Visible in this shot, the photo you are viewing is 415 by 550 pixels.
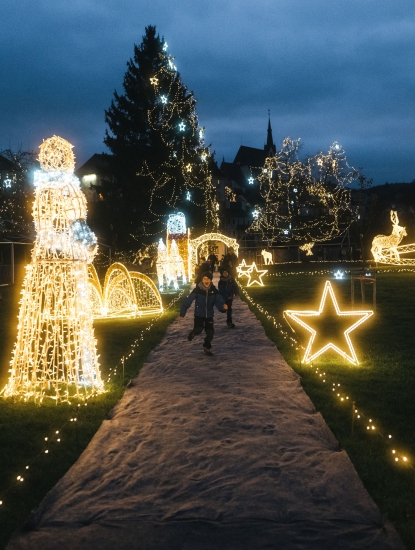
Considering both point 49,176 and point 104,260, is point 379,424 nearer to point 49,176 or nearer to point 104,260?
point 49,176

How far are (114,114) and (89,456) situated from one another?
36.9 meters

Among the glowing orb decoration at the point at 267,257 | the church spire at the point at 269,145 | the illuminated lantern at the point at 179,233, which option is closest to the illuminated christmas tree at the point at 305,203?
the glowing orb decoration at the point at 267,257

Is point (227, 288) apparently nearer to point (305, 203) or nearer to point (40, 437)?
point (40, 437)

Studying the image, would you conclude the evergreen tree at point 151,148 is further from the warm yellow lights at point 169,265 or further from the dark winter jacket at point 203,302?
the dark winter jacket at point 203,302

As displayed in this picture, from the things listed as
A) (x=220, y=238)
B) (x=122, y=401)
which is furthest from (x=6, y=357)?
(x=220, y=238)

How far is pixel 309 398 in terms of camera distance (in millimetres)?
7566

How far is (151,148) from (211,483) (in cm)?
3605

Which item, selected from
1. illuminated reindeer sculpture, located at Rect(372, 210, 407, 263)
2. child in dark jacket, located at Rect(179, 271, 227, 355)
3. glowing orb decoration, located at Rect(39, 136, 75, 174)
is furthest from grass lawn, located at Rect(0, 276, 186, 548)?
illuminated reindeer sculpture, located at Rect(372, 210, 407, 263)

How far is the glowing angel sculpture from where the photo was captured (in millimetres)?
8008

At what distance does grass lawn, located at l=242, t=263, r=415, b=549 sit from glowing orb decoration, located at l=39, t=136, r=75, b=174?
4.65 metres

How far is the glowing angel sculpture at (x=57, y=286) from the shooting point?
801cm

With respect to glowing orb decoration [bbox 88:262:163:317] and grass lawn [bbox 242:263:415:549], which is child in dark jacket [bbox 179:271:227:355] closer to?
grass lawn [bbox 242:263:415:549]

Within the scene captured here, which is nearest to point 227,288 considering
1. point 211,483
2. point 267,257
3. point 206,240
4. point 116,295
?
point 116,295

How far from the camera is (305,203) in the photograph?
178 feet
